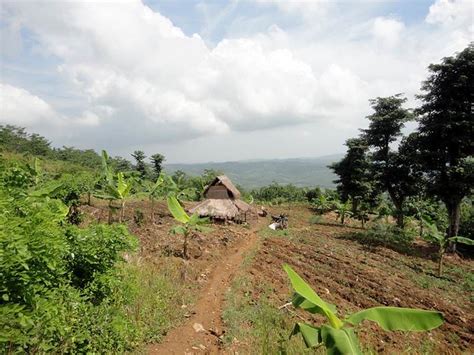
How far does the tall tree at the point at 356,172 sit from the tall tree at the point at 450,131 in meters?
7.68

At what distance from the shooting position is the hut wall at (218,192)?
22.5 metres

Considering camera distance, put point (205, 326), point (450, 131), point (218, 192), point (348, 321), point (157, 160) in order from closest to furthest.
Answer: point (348, 321), point (205, 326), point (450, 131), point (218, 192), point (157, 160)

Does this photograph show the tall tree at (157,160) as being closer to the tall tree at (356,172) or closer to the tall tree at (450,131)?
the tall tree at (356,172)

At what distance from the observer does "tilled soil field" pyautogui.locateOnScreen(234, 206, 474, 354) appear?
7133mm

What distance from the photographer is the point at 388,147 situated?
2156 centimetres

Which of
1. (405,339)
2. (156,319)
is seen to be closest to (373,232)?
(405,339)

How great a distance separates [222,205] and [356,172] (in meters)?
11.5

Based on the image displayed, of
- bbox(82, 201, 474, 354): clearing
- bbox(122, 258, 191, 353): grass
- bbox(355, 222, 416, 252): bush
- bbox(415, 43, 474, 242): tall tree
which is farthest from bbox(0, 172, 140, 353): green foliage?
bbox(415, 43, 474, 242): tall tree

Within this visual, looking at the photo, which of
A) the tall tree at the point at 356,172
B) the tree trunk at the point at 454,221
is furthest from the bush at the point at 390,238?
the tall tree at the point at 356,172

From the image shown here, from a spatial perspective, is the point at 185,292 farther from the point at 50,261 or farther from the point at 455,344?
the point at 455,344

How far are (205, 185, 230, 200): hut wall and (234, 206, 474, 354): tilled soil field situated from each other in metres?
7.62

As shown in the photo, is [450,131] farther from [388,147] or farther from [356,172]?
[356,172]

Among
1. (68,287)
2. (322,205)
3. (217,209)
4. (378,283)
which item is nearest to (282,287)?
(378,283)

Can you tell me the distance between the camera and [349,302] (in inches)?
344
